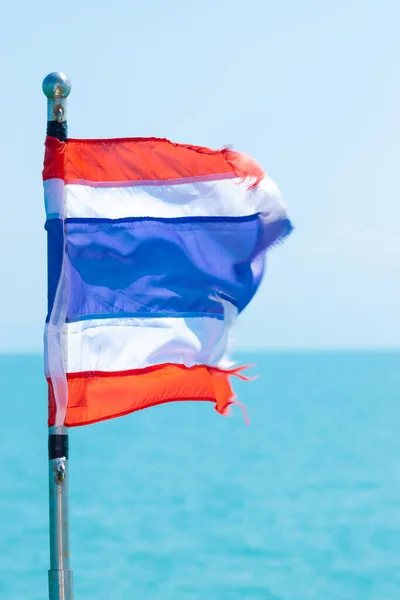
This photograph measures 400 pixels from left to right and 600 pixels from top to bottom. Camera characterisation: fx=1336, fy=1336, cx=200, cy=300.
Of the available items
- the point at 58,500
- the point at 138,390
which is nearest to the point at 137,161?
the point at 138,390

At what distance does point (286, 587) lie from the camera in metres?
31.6

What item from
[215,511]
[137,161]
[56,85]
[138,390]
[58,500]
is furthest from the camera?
[215,511]

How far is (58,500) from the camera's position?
23.5 ft

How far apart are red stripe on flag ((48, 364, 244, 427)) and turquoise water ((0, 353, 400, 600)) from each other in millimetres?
21026

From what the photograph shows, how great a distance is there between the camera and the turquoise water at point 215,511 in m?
31.8

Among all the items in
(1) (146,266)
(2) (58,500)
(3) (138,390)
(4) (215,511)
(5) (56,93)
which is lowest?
(2) (58,500)

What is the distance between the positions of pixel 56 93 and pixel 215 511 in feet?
127

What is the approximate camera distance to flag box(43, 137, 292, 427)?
7.62 m

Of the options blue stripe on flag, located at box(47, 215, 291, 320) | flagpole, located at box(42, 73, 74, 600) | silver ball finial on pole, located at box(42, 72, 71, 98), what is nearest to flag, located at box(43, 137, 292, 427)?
blue stripe on flag, located at box(47, 215, 291, 320)

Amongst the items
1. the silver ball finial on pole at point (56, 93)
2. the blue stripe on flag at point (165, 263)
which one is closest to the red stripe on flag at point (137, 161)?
the silver ball finial on pole at point (56, 93)

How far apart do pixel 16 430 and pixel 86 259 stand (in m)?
74.3

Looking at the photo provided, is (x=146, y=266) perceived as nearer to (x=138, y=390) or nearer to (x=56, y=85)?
(x=138, y=390)

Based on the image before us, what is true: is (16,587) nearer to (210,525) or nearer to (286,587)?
(286,587)

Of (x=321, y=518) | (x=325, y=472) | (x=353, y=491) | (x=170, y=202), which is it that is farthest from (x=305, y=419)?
(x=170, y=202)
